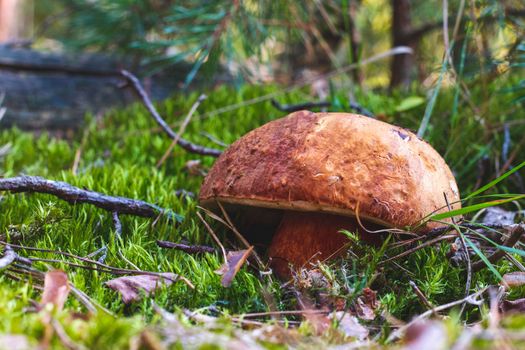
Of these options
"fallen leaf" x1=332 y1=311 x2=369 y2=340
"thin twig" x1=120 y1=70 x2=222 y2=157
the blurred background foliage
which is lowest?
"fallen leaf" x1=332 y1=311 x2=369 y2=340

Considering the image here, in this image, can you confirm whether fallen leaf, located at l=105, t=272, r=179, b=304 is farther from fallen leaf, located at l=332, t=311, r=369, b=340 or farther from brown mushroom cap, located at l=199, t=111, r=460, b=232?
fallen leaf, located at l=332, t=311, r=369, b=340

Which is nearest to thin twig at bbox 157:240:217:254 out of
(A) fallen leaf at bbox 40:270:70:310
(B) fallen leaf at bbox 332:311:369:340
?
(A) fallen leaf at bbox 40:270:70:310

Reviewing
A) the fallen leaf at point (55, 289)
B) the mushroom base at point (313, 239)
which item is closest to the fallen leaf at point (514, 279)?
the mushroom base at point (313, 239)

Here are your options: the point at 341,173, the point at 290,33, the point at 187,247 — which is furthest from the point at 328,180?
the point at 290,33

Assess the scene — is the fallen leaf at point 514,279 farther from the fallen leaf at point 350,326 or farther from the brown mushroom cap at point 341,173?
the fallen leaf at point 350,326

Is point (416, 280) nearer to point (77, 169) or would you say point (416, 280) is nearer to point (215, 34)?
point (77, 169)

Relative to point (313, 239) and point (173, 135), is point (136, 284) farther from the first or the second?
point (173, 135)

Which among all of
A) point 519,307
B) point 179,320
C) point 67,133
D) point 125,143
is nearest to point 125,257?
point 179,320
